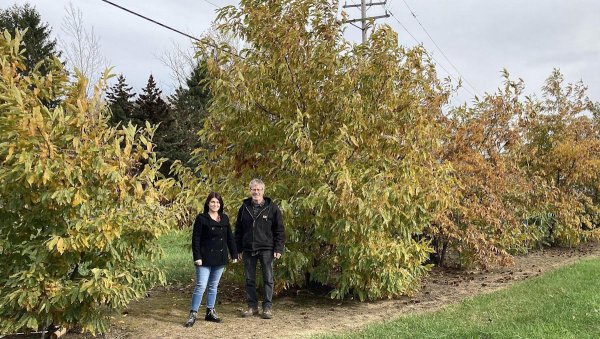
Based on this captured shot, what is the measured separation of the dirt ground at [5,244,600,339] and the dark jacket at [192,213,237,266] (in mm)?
786

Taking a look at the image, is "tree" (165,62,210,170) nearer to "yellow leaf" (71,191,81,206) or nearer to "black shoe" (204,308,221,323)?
"black shoe" (204,308,221,323)

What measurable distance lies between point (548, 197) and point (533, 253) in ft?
5.25

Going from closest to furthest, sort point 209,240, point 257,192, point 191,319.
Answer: point 191,319 < point 209,240 < point 257,192

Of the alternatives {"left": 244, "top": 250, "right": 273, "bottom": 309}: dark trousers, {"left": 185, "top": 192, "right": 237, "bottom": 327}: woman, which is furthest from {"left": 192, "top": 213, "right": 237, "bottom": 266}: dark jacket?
{"left": 244, "top": 250, "right": 273, "bottom": 309}: dark trousers

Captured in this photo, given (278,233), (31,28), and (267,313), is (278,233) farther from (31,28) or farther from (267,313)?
(31,28)

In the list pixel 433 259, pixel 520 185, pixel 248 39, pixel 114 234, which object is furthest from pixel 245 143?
pixel 520 185

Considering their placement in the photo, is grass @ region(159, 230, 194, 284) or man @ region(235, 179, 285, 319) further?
grass @ region(159, 230, 194, 284)

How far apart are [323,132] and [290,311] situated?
2483mm

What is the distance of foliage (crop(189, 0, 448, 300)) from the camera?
6.95 m

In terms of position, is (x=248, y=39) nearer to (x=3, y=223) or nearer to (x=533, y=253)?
(x=3, y=223)

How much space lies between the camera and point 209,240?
20.2ft

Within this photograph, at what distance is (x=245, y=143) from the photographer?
295 inches

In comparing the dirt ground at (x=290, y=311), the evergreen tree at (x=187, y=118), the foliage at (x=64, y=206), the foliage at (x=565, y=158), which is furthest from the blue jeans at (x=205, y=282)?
the evergreen tree at (x=187, y=118)

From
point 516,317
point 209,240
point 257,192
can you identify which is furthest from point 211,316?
point 516,317
